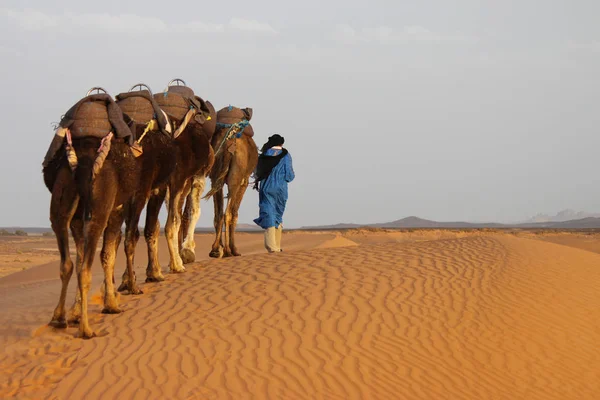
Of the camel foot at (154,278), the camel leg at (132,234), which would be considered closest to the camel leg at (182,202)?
the camel foot at (154,278)

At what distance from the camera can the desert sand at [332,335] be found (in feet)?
27.7

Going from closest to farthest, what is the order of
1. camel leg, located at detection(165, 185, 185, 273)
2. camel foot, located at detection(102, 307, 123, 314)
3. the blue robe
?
camel foot, located at detection(102, 307, 123, 314)
camel leg, located at detection(165, 185, 185, 273)
the blue robe

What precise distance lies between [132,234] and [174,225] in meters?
1.41

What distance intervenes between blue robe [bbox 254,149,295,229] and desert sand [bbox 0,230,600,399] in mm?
2077

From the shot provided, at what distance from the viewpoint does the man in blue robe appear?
15.9m

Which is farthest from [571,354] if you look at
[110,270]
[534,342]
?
[110,270]

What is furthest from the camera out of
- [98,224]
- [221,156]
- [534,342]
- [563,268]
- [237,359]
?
[221,156]

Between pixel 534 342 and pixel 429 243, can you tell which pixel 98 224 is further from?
pixel 429 243

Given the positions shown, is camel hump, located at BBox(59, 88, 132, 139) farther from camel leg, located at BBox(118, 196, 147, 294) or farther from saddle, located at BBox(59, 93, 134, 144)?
camel leg, located at BBox(118, 196, 147, 294)

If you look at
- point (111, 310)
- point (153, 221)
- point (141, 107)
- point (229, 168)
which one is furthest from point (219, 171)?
point (111, 310)

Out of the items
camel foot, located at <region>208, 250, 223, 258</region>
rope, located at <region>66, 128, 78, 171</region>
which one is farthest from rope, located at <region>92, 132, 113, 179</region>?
camel foot, located at <region>208, 250, 223, 258</region>

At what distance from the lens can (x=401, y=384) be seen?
858 centimetres

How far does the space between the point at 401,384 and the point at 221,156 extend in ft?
24.9

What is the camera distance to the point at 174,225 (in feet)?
43.0
